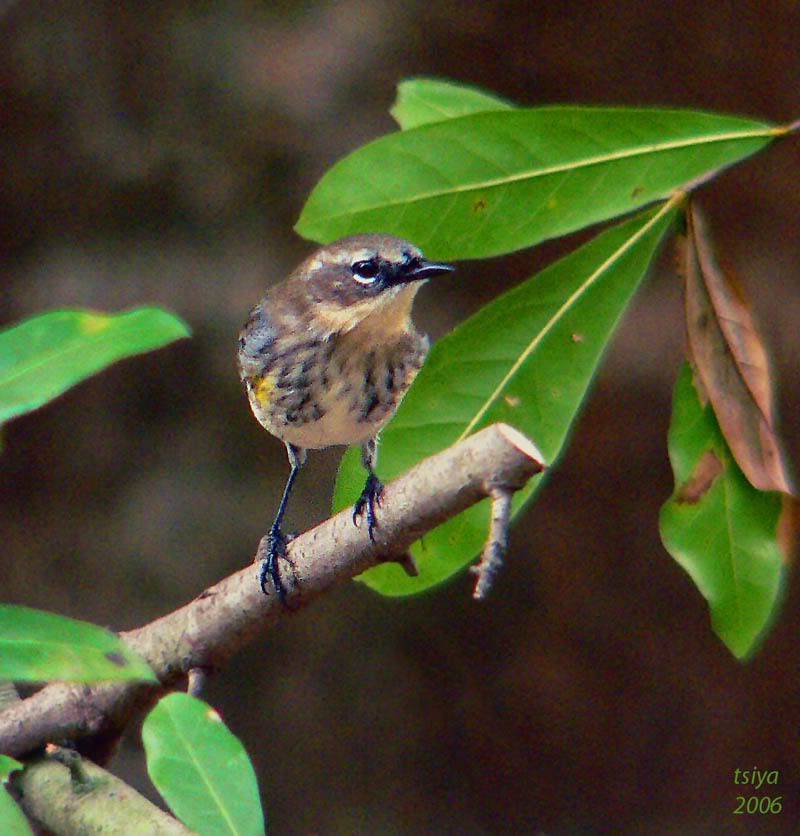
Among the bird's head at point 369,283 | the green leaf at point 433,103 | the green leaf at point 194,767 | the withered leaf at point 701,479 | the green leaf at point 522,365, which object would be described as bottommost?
the green leaf at point 194,767

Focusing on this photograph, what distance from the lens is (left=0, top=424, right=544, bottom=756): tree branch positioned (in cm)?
110

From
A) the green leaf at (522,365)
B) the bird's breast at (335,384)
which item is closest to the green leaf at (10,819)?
the green leaf at (522,365)

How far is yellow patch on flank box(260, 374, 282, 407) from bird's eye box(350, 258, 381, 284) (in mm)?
177

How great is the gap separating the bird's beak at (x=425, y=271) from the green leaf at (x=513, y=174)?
0.13m

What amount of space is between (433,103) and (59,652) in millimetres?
914

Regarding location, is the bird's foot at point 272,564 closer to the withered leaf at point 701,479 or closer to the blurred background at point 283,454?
the withered leaf at point 701,479

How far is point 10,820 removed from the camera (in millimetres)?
848

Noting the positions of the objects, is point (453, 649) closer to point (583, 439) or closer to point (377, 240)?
point (583, 439)

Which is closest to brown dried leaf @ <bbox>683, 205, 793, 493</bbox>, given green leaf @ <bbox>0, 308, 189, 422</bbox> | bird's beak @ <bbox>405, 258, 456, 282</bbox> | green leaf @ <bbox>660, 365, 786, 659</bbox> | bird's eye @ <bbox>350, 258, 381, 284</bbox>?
green leaf @ <bbox>660, 365, 786, 659</bbox>

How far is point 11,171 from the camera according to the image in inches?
125

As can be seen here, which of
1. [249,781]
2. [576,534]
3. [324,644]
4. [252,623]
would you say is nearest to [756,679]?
[576,534]

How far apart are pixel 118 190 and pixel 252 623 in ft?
6.43

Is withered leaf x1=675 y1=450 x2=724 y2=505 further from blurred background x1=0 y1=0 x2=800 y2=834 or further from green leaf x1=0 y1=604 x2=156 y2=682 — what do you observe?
blurred background x1=0 y1=0 x2=800 y2=834

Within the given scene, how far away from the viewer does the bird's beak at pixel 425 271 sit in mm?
1548
